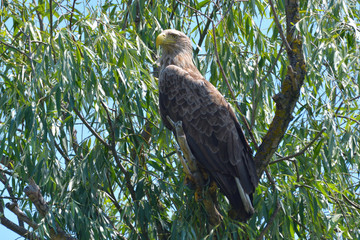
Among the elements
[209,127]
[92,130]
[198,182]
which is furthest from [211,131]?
[92,130]

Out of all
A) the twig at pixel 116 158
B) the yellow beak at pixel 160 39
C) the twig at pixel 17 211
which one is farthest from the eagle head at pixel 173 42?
the twig at pixel 17 211

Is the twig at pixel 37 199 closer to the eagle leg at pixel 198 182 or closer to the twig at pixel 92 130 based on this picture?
the twig at pixel 92 130

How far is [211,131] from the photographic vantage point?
510cm

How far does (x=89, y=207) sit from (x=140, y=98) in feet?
3.27

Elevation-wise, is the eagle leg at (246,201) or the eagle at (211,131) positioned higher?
the eagle at (211,131)

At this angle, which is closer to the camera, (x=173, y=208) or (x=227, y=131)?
(x=227, y=131)

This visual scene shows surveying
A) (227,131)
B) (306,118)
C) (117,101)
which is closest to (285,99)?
(227,131)

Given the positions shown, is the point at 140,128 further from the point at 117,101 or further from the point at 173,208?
the point at 173,208

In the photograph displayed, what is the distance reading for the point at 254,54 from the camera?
6.04 meters

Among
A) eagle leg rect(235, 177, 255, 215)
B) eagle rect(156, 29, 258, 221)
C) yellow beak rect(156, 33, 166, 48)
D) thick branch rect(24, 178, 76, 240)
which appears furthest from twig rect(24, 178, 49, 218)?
yellow beak rect(156, 33, 166, 48)

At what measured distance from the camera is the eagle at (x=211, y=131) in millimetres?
4668

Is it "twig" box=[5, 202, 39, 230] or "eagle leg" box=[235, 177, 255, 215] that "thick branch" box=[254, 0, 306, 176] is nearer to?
"eagle leg" box=[235, 177, 255, 215]

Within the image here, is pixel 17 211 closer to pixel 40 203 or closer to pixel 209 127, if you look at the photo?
pixel 40 203

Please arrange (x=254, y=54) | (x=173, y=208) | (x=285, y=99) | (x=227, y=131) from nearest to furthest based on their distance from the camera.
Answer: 1. (x=285, y=99)
2. (x=227, y=131)
3. (x=173, y=208)
4. (x=254, y=54)
